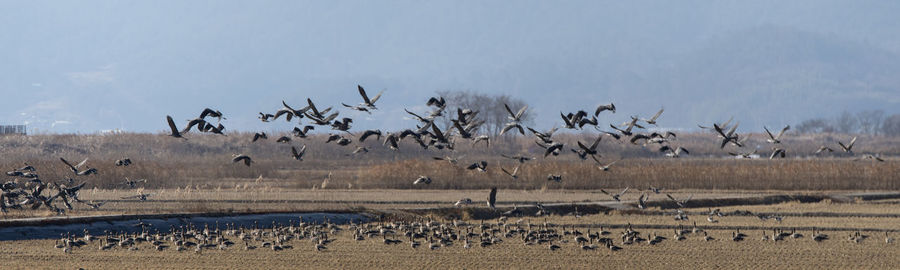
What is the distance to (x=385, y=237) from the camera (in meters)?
32.6

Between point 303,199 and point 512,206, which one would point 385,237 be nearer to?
point 512,206

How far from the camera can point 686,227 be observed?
118 feet

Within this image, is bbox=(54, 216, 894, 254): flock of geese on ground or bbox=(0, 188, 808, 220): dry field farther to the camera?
bbox=(0, 188, 808, 220): dry field

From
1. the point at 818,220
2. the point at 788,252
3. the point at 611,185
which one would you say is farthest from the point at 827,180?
the point at 788,252

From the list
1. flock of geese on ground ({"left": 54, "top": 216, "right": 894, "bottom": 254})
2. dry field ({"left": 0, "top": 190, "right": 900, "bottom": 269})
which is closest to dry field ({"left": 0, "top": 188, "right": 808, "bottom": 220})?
flock of geese on ground ({"left": 54, "top": 216, "right": 894, "bottom": 254})

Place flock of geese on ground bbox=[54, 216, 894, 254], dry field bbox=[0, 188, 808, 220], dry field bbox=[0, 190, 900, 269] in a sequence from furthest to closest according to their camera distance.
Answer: dry field bbox=[0, 188, 808, 220] < flock of geese on ground bbox=[54, 216, 894, 254] < dry field bbox=[0, 190, 900, 269]

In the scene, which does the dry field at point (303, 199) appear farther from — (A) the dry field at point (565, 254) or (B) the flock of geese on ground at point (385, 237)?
(A) the dry field at point (565, 254)

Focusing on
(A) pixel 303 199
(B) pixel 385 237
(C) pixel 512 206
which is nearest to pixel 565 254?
(B) pixel 385 237

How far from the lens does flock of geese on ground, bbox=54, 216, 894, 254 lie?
3023cm

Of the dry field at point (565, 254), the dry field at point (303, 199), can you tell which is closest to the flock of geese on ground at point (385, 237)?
the dry field at point (565, 254)

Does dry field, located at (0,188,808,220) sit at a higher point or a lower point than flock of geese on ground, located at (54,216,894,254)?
higher

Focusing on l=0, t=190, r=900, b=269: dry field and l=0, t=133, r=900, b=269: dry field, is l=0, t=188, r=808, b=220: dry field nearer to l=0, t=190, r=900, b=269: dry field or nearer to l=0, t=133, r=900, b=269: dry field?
l=0, t=133, r=900, b=269: dry field

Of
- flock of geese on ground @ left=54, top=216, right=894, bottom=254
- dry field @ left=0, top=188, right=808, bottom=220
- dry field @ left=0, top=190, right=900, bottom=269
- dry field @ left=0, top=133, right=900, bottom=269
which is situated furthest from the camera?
dry field @ left=0, top=188, right=808, bottom=220

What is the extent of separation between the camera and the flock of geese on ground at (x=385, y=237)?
99.2 ft
